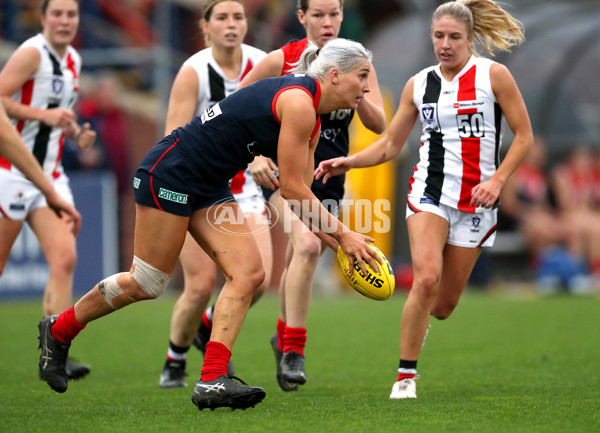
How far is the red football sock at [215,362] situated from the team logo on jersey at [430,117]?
2036 millimetres

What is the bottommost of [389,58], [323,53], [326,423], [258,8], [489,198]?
[326,423]

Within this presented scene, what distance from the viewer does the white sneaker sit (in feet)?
18.1

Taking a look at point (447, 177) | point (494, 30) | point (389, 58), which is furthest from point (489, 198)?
point (389, 58)

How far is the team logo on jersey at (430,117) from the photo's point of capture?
5.92 metres

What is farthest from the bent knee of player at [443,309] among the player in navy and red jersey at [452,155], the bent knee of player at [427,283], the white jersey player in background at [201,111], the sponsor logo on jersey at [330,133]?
the sponsor logo on jersey at [330,133]

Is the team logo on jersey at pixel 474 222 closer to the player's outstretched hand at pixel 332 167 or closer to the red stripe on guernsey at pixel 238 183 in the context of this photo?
the player's outstretched hand at pixel 332 167

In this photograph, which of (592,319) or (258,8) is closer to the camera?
(592,319)

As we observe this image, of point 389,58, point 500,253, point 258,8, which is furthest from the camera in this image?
point 258,8

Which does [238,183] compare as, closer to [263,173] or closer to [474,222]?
[263,173]

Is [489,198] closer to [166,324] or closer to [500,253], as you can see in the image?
[166,324]

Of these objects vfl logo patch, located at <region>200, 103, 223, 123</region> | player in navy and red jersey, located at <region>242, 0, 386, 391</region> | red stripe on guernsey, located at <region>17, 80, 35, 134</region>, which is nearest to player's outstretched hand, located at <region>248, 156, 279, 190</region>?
player in navy and red jersey, located at <region>242, 0, 386, 391</region>

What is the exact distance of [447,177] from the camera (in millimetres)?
5879

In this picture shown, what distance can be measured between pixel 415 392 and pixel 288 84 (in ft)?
6.69

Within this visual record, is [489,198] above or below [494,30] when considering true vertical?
below
